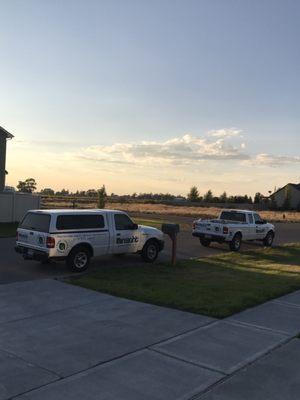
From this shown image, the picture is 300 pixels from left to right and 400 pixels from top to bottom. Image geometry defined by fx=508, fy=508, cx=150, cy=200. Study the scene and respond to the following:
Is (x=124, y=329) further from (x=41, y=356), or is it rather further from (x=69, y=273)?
(x=69, y=273)

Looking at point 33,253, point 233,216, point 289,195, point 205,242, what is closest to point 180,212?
point 233,216

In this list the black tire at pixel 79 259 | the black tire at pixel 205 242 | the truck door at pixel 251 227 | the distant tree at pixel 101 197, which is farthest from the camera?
the distant tree at pixel 101 197

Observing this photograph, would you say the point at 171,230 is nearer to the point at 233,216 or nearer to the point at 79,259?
the point at 79,259

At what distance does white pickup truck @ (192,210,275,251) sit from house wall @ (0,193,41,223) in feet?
45.3

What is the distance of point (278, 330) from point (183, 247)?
44.8 ft

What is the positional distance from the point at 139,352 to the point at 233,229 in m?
15.4

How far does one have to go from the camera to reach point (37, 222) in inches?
548

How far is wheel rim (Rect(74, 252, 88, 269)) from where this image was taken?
1381 cm

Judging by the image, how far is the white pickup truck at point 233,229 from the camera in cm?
2158

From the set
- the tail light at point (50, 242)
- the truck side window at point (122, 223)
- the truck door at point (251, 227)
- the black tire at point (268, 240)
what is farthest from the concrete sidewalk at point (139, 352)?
the black tire at point (268, 240)

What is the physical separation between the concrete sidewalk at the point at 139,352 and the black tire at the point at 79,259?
3.60 metres

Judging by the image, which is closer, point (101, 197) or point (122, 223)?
point (122, 223)

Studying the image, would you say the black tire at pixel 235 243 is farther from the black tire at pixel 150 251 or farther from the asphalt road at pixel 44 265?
the black tire at pixel 150 251

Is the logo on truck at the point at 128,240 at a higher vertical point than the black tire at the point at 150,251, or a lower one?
higher
